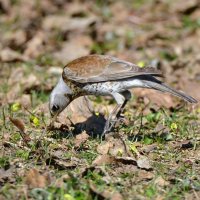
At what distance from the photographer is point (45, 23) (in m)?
13.9

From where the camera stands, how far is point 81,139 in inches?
304

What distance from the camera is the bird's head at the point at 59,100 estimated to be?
27.1ft

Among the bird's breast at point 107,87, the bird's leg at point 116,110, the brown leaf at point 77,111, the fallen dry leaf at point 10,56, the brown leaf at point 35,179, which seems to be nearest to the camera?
the brown leaf at point 35,179

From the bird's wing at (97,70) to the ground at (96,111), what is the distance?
2.01 feet

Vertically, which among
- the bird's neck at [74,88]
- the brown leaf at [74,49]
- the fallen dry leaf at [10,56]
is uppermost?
the bird's neck at [74,88]

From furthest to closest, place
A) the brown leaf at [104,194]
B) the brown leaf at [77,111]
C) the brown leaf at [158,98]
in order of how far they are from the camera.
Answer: the brown leaf at [158,98]
the brown leaf at [77,111]
the brown leaf at [104,194]

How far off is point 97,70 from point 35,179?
91.6 inches

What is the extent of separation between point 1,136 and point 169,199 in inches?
96.6

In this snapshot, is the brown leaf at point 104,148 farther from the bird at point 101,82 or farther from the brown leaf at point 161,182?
the brown leaf at point 161,182

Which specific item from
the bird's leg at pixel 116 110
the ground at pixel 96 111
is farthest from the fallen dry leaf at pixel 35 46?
the bird's leg at pixel 116 110

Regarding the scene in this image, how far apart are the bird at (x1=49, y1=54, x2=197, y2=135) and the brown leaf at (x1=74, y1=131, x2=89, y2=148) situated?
23cm

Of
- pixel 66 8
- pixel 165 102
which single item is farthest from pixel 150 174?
pixel 66 8

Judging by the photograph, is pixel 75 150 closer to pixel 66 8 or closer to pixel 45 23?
pixel 45 23

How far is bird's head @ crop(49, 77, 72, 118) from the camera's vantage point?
827 centimetres
